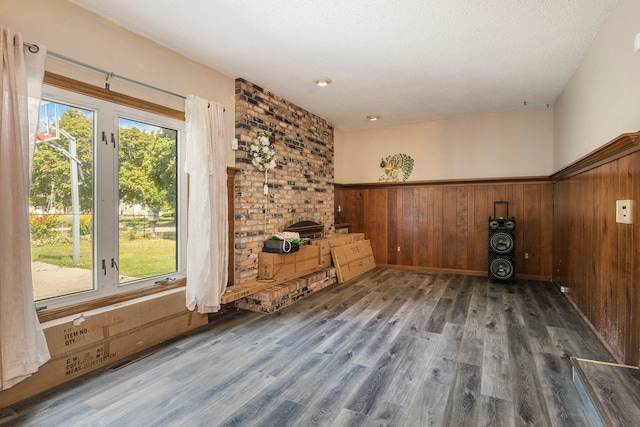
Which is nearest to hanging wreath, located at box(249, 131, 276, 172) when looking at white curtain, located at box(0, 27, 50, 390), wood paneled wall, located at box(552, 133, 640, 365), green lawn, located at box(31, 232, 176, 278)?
green lawn, located at box(31, 232, 176, 278)

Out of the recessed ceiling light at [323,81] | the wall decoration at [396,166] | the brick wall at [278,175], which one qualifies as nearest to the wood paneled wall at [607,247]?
the wall decoration at [396,166]

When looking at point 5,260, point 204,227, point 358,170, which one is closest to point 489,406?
point 204,227

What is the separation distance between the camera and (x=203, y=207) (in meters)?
3.37

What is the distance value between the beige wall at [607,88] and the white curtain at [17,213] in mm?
4139

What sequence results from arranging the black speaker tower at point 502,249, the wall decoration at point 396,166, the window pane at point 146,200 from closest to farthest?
the window pane at point 146,200 → the black speaker tower at point 502,249 → the wall decoration at point 396,166

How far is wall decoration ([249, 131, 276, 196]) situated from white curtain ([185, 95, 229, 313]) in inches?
27.9

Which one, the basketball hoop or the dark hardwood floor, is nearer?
the dark hardwood floor

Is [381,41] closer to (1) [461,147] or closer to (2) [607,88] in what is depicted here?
(2) [607,88]

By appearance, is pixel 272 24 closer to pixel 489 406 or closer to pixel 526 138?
pixel 489 406

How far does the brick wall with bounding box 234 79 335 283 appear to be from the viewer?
13.4 feet

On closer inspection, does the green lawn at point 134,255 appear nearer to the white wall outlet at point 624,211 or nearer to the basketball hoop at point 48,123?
the basketball hoop at point 48,123

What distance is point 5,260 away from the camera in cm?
204

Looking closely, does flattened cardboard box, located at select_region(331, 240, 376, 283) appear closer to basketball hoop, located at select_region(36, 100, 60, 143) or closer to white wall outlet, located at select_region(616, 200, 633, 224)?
white wall outlet, located at select_region(616, 200, 633, 224)

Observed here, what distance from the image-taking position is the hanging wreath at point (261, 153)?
13.9 ft
